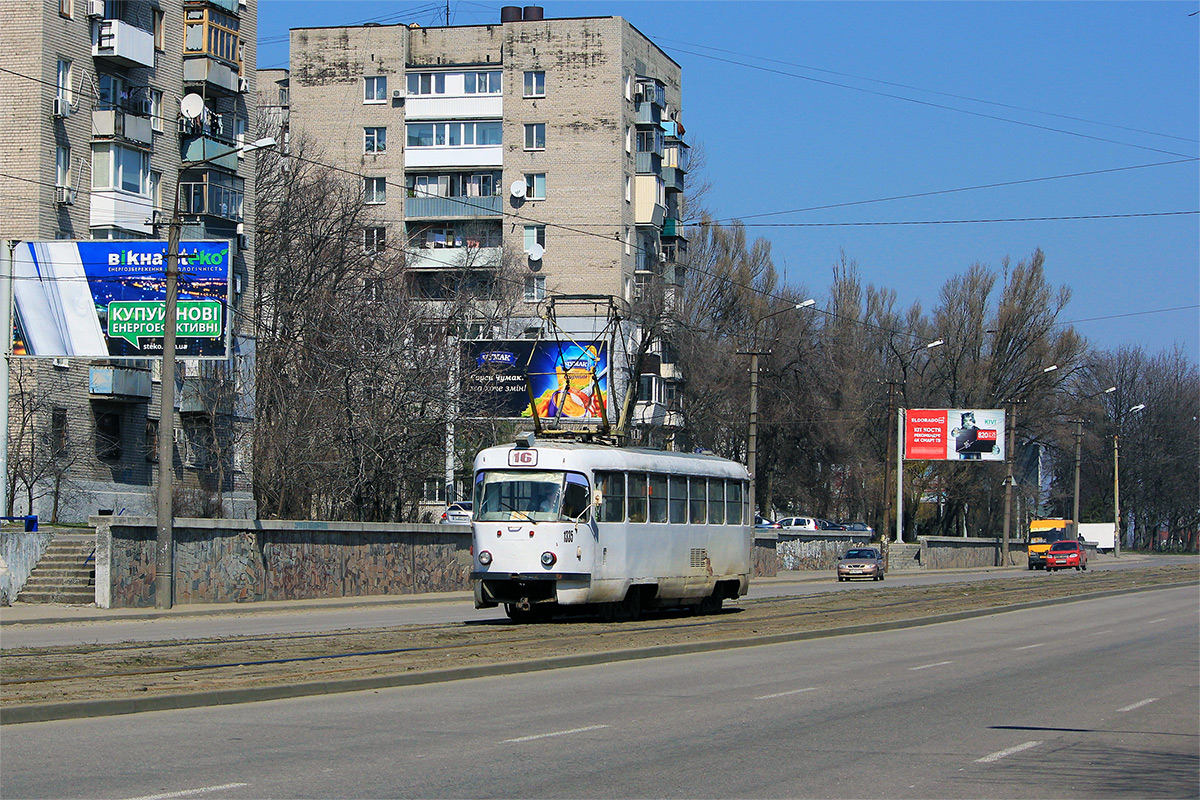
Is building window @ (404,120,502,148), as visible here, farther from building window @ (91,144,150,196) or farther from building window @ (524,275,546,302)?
building window @ (91,144,150,196)

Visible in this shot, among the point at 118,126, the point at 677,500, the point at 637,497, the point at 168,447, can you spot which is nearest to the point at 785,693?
the point at 637,497

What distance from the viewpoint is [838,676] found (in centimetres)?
1531

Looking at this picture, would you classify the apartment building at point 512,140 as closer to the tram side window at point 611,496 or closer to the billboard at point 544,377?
the billboard at point 544,377

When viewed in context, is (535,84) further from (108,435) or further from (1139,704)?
(1139,704)

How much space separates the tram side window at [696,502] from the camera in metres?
25.0

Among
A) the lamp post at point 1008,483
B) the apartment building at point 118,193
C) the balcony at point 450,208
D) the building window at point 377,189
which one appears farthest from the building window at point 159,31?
the lamp post at point 1008,483

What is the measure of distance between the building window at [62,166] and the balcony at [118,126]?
1067 mm

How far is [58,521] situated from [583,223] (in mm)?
39526

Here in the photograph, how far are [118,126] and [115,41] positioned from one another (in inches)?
96.2

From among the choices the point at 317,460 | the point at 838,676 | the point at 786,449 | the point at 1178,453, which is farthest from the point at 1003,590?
the point at 1178,453

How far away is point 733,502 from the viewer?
27016mm

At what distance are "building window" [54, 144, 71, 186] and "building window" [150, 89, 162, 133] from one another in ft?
11.5

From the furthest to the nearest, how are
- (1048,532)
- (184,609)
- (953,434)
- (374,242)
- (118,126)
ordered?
(1048,532) < (953,434) < (374,242) < (118,126) < (184,609)

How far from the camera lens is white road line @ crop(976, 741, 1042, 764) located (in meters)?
9.62
